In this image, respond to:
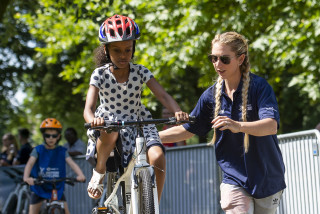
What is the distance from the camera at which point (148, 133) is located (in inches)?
226

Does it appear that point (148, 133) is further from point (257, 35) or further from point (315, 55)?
point (257, 35)

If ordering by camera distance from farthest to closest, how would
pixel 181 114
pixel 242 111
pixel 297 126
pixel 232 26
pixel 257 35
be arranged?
pixel 297 126 < pixel 257 35 < pixel 232 26 < pixel 181 114 < pixel 242 111

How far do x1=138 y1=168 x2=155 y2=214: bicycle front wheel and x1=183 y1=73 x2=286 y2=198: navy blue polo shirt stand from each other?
56 cm

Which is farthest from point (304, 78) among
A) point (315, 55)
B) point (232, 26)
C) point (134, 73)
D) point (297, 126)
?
point (297, 126)

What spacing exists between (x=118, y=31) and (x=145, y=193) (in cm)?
147

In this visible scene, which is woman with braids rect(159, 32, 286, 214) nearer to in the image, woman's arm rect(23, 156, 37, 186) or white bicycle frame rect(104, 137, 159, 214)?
white bicycle frame rect(104, 137, 159, 214)

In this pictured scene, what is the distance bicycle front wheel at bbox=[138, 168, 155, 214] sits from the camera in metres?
4.96

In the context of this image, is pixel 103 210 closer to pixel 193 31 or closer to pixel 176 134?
pixel 176 134

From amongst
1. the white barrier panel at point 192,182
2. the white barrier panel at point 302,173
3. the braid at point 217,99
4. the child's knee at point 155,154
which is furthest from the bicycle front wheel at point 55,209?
the braid at point 217,99

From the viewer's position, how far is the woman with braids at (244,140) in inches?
187

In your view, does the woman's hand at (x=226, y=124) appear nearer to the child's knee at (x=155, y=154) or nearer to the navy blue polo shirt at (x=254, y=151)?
the navy blue polo shirt at (x=254, y=151)

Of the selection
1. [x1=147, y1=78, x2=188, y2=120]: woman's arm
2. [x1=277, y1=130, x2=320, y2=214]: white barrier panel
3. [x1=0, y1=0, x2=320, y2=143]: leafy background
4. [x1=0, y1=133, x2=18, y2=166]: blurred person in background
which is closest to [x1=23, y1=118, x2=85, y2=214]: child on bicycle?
[x1=0, y1=133, x2=18, y2=166]: blurred person in background

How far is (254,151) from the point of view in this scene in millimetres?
4797

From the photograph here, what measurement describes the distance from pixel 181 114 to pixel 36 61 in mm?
21943
